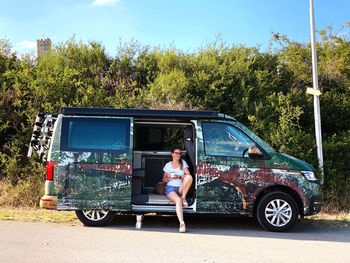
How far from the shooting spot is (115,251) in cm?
550

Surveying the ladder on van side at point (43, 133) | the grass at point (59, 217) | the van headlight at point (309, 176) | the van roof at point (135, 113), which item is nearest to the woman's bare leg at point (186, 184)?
the van roof at point (135, 113)

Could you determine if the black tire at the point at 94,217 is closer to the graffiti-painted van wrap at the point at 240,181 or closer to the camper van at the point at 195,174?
the camper van at the point at 195,174

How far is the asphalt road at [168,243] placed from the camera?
17.3 ft

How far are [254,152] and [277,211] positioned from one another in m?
1.18

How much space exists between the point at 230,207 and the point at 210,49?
9691 mm

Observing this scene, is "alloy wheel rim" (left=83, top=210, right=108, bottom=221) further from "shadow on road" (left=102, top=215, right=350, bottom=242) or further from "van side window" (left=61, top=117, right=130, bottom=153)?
"van side window" (left=61, top=117, right=130, bottom=153)

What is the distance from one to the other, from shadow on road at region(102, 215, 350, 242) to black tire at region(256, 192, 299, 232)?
161 mm

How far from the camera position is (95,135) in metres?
7.38

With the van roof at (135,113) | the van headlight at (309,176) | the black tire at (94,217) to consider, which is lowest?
the black tire at (94,217)

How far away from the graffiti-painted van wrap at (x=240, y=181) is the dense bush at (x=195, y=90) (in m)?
3.76

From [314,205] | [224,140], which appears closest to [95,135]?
[224,140]

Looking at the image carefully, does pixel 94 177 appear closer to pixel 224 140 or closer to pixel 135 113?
pixel 135 113

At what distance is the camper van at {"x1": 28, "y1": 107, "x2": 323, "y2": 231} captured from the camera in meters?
7.23

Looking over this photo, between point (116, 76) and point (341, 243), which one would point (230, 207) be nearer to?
point (341, 243)
